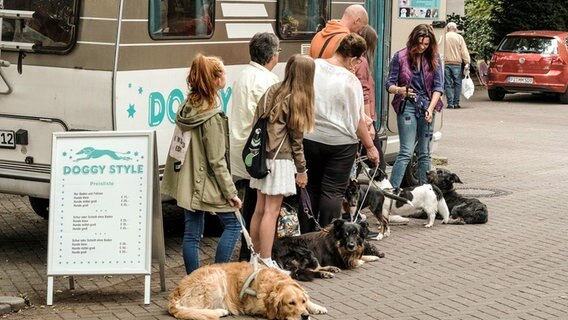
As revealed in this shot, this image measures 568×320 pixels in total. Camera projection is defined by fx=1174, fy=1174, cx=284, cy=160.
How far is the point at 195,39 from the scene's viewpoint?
33.0 ft

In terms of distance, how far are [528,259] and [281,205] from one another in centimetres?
230

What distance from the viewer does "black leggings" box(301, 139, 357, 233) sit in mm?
9742

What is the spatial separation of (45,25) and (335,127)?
2504 millimetres

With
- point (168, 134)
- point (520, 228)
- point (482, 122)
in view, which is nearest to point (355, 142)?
point (168, 134)

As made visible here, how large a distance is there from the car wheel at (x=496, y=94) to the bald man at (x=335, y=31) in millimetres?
18408

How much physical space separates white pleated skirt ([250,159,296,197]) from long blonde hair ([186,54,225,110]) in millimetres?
787

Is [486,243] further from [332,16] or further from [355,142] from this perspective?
[332,16]

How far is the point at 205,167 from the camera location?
27.6ft

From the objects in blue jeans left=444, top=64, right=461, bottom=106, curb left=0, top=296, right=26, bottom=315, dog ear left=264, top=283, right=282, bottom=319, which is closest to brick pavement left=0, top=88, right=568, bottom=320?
curb left=0, top=296, right=26, bottom=315

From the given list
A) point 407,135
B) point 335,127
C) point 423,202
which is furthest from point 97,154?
point 407,135

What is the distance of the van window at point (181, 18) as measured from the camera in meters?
9.59

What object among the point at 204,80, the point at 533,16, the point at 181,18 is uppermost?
the point at 533,16

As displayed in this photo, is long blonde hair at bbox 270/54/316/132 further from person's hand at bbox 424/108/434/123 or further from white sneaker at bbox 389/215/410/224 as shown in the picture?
person's hand at bbox 424/108/434/123

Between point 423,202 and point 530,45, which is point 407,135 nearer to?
point 423,202
